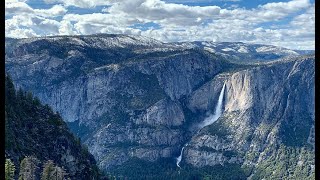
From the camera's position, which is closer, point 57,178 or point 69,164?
point 57,178

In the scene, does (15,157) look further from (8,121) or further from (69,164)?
(69,164)
